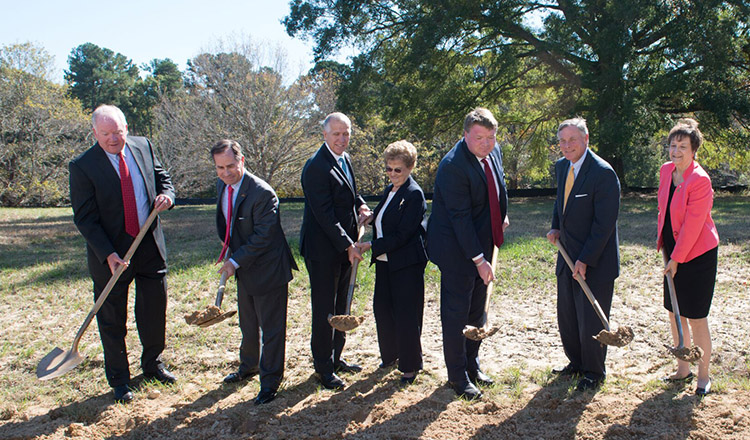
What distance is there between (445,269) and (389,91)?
15.4 metres

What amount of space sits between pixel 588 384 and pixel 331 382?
184 centimetres

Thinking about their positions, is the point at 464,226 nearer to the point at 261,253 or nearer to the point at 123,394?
the point at 261,253

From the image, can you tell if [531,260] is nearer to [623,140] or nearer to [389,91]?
[623,140]

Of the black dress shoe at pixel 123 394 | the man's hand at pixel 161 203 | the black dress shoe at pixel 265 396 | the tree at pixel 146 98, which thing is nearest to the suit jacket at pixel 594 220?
the black dress shoe at pixel 265 396

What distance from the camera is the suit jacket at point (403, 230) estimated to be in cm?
413

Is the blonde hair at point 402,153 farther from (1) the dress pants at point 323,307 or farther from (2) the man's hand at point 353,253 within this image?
(1) the dress pants at point 323,307

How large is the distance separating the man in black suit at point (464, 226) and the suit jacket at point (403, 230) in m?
0.14

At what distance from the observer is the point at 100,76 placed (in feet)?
157

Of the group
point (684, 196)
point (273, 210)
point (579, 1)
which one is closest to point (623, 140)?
point (579, 1)

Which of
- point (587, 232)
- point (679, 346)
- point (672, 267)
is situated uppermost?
point (587, 232)

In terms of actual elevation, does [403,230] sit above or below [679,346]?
above

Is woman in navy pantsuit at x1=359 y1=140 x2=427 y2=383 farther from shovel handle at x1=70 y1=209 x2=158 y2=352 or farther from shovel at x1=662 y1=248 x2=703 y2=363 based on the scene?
shovel at x1=662 y1=248 x2=703 y2=363

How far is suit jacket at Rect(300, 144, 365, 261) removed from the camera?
408cm

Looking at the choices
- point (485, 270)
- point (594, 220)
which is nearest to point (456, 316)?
point (485, 270)
